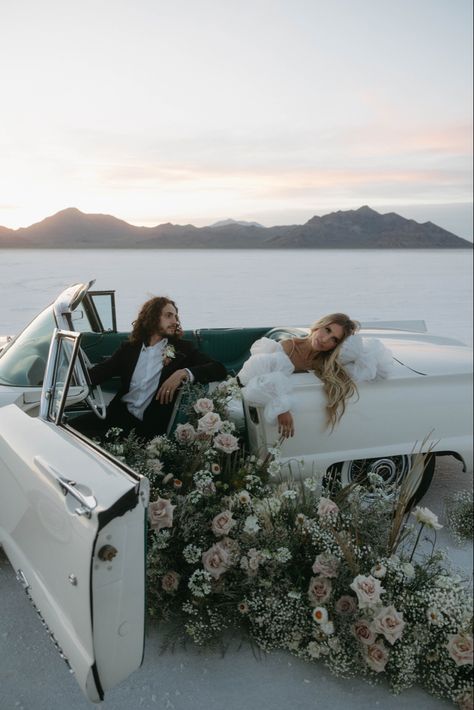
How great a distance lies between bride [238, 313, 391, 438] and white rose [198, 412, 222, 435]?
0.84ft

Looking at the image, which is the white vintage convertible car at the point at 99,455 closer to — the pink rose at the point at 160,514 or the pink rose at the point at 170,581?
the pink rose at the point at 160,514

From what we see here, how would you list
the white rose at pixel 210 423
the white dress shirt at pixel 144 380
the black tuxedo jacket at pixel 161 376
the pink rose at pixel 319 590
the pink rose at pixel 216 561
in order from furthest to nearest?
the white dress shirt at pixel 144 380 → the black tuxedo jacket at pixel 161 376 → the white rose at pixel 210 423 → the pink rose at pixel 216 561 → the pink rose at pixel 319 590

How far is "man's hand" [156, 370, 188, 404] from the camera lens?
336 cm

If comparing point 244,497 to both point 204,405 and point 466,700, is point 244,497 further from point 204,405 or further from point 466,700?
point 466,700

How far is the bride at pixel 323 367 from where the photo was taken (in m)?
3.10

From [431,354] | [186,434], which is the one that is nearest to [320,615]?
[186,434]

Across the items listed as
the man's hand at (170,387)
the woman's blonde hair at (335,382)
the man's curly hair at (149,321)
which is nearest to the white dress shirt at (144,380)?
the man's curly hair at (149,321)

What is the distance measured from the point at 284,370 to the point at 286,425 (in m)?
0.31

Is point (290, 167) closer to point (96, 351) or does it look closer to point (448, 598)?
point (96, 351)

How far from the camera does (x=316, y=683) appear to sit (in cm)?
237

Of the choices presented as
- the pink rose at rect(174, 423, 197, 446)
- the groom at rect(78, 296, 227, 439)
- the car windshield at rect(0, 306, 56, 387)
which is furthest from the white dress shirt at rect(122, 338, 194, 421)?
the car windshield at rect(0, 306, 56, 387)

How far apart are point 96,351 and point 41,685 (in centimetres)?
266

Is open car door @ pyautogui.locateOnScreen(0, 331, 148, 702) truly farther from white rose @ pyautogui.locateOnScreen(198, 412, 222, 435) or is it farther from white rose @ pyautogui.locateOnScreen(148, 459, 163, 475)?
white rose @ pyautogui.locateOnScreen(198, 412, 222, 435)

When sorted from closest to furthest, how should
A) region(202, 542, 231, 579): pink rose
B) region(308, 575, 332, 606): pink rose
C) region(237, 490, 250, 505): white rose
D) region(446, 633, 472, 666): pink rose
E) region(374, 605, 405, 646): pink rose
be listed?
region(446, 633, 472, 666): pink rose → region(374, 605, 405, 646): pink rose → region(308, 575, 332, 606): pink rose → region(202, 542, 231, 579): pink rose → region(237, 490, 250, 505): white rose
